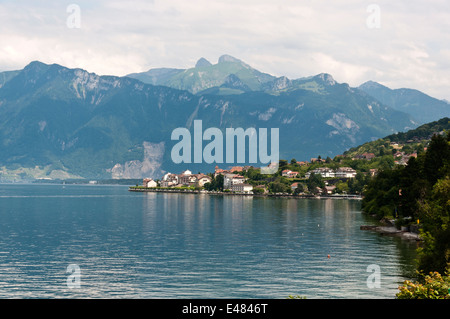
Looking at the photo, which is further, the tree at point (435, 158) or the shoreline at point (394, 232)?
the shoreline at point (394, 232)

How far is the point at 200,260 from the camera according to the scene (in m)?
71.4

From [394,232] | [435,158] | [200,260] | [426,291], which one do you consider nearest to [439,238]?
[426,291]

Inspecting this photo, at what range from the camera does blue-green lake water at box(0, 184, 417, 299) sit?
52.3m

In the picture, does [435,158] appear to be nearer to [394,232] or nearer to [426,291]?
[394,232]

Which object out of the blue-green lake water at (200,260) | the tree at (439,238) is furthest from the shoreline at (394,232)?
the tree at (439,238)

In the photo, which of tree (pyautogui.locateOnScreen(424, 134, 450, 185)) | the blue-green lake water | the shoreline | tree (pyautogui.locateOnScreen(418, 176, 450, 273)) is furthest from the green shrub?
the shoreline

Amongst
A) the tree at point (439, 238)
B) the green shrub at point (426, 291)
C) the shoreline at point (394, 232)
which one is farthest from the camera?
the shoreline at point (394, 232)

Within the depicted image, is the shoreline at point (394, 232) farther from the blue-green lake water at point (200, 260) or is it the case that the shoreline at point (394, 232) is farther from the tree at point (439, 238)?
the tree at point (439, 238)

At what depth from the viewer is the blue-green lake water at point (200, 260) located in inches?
2058

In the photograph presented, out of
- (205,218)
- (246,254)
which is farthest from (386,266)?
(205,218)

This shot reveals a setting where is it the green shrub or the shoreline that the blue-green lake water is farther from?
the green shrub

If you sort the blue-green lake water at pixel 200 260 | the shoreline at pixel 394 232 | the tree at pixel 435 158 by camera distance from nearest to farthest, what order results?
1. the blue-green lake water at pixel 200 260
2. the tree at pixel 435 158
3. the shoreline at pixel 394 232
